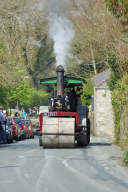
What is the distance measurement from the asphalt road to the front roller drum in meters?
3.10

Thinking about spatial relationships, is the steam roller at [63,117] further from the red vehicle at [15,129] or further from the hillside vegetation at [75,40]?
the red vehicle at [15,129]

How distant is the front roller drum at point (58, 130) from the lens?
57.7 feet

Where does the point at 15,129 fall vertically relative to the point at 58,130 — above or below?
above

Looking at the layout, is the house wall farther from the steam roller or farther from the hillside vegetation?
the steam roller

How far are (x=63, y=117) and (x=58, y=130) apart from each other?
851mm

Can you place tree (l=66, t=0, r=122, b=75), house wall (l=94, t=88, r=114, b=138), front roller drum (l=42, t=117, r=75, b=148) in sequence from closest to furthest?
1. front roller drum (l=42, t=117, r=75, b=148)
2. tree (l=66, t=0, r=122, b=75)
3. house wall (l=94, t=88, r=114, b=138)

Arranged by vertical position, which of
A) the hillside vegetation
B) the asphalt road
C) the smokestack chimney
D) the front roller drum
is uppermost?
the hillside vegetation

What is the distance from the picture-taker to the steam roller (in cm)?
1764

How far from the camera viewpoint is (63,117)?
60.0 feet

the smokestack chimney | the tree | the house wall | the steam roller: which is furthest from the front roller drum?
the house wall

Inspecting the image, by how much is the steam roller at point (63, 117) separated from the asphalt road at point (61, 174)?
10.3 feet

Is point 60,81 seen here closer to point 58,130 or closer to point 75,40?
point 58,130

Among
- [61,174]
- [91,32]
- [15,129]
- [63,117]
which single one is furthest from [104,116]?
[61,174]

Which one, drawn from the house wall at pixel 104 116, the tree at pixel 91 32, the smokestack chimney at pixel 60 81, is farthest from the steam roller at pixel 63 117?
the house wall at pixel 104 116
